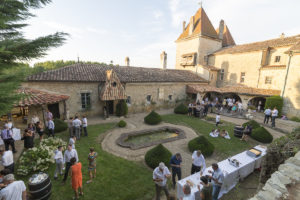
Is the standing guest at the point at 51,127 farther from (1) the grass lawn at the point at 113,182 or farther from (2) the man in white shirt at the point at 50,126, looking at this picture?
(1) the grass lawn at the point at 113,182

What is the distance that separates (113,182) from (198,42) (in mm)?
25796

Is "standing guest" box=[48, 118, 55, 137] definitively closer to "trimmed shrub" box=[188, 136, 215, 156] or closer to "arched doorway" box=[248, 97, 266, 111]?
"trimmed shrub" box=[188, 136, 215, 156]

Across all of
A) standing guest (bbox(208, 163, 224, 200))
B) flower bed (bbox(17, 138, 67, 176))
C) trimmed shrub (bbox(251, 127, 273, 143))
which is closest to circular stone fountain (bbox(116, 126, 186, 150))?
flower bed (bbox(17, 138, 67, 176))

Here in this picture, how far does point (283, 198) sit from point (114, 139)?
9.27 metres

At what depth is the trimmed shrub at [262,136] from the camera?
404 inches

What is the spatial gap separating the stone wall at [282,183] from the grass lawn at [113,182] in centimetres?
392

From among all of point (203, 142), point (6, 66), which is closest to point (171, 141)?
point (203, 142)

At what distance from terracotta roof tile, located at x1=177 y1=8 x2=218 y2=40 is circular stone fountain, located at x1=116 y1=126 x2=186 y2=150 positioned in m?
20.3

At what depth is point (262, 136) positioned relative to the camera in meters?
10.3

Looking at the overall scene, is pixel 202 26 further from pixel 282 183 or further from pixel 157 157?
pixel 282 183

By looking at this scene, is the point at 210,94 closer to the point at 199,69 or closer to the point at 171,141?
the point at 199,69

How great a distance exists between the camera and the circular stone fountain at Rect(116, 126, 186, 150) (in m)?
10.1

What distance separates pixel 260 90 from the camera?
19016 millimetres

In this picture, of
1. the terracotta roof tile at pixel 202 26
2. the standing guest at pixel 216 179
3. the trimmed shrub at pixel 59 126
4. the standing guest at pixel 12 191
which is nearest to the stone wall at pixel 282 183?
the standing guest at pixel 216 179
